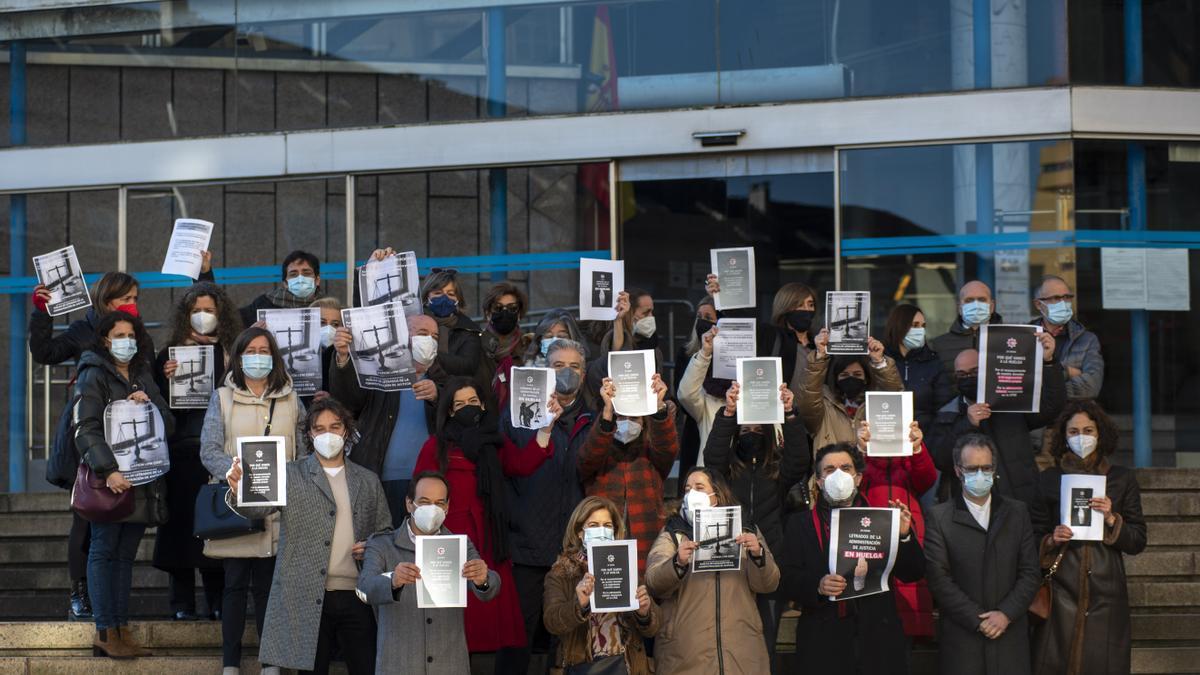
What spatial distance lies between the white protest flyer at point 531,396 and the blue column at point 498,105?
15.0 feet

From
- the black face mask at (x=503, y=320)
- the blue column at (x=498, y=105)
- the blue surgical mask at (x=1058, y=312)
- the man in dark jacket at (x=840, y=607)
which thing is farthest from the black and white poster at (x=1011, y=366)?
the blue column at (x=498, y=105)

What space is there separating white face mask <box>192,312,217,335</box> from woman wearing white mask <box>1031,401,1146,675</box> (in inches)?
185

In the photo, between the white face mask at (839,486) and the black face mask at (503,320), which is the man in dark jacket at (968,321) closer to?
the white face mask at (839,486)

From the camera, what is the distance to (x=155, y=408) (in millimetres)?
9852

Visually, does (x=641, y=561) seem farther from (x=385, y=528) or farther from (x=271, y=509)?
(x=271, y=509)

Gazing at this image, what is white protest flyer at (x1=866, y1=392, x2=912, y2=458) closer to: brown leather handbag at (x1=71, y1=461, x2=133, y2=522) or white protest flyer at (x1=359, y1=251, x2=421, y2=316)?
white protest flyer at (x1=359, y1=251, x2=421, y2=316)

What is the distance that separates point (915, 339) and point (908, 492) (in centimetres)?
135

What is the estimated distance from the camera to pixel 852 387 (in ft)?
32.5

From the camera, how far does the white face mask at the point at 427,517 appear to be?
28.6 ft

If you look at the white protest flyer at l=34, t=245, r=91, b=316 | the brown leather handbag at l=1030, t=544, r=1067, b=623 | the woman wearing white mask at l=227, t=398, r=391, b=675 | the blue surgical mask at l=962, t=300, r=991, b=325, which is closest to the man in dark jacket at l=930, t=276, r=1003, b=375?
the blue surgical mask at l=962, t=300, r=991, b=325

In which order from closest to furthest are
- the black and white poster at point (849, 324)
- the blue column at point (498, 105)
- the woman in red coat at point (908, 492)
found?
1. the woman in red coat at point (908, 492)
2. the black and white poster at point (849, 324)
3. the blue column at point (498, 105)

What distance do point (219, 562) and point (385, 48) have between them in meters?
5.64

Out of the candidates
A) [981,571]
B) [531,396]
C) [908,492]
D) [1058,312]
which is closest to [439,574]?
[531,396]

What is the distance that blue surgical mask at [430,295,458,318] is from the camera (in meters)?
10.2
